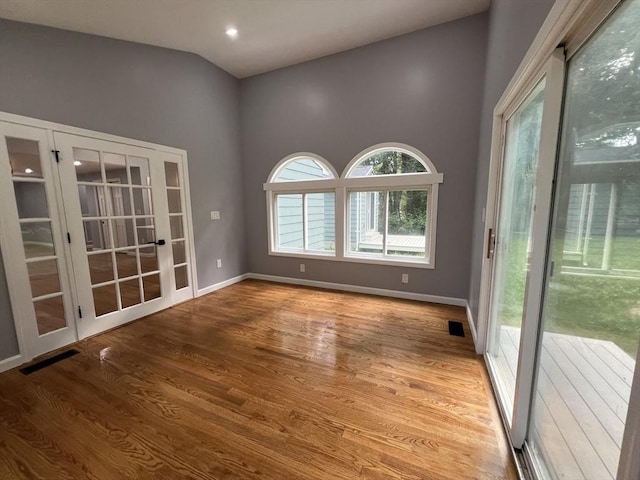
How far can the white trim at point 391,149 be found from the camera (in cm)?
334

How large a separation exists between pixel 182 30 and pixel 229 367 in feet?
11.9

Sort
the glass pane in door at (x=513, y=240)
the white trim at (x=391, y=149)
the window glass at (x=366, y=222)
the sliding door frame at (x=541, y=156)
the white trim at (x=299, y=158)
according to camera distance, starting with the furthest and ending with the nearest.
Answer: the white trim at (x=299, y=158)
the window glass at (x=366, y=222)
the white trim at (x=391, y=149)
the glass pane in door at (x=513, y=240)
the sliding door frame at (x=541, y=156)

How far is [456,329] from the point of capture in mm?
2777

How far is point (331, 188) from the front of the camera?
3.95 meters

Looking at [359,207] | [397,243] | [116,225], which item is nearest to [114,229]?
[116,225]

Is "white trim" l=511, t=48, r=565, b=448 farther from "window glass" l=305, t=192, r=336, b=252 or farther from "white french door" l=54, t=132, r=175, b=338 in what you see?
"white french door" l=54, t=132, r=175, b=338

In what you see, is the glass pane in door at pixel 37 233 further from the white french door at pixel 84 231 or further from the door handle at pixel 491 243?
the door handle at pixel 491 243

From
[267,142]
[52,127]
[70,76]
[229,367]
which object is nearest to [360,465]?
[229,367]

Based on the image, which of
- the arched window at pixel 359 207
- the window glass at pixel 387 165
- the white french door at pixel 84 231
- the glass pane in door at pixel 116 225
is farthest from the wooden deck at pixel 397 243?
the glass pane in door at pixel 116 225

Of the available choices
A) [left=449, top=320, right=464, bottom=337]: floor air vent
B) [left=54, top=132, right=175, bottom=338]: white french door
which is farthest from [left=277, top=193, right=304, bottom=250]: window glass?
[left=449, top=320, right=464, bottom=337]: floor air vent

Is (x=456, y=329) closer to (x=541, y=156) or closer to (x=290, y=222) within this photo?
(x=541, y=156)

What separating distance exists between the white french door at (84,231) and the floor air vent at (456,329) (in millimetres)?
3454

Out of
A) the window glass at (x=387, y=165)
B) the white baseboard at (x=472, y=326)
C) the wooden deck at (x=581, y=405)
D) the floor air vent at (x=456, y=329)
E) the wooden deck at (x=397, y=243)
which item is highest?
the window glass at (x=387, y=165)

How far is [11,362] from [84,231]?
1217mm
